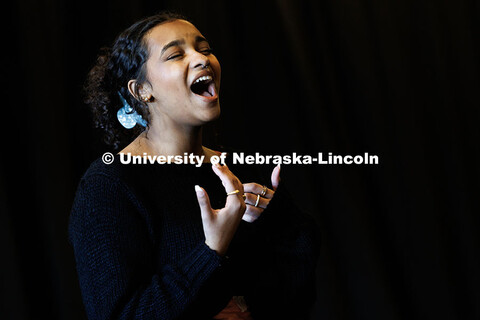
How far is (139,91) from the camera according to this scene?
4.11ft

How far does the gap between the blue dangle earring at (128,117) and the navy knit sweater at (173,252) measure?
15 cm

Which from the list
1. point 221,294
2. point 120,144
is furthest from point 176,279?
point 120,144

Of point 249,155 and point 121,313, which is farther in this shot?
point 249,155

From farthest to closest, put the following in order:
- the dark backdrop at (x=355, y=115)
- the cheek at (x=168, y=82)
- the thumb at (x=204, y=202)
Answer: the dark backdrop at (x=355, y=115)
the cheek at (x=168, y=82)
the thumb at (x=204, y=202)

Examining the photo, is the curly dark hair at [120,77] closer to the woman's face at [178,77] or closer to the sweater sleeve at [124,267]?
the woman's face at [178,77]

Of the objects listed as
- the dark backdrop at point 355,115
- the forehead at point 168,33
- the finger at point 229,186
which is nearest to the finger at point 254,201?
the finger at point 229,186

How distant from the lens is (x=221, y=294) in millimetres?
1010

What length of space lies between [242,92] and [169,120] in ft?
3.06

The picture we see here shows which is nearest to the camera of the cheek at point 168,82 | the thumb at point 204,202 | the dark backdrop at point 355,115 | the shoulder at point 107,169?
the thumb at point 204,202

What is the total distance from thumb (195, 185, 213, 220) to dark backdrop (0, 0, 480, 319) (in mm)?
899

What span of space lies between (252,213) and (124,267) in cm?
30

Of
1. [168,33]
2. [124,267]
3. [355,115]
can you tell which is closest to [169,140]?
[168,33]

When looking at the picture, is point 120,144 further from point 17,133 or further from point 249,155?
point 249,155

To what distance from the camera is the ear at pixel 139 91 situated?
1.24 metres
